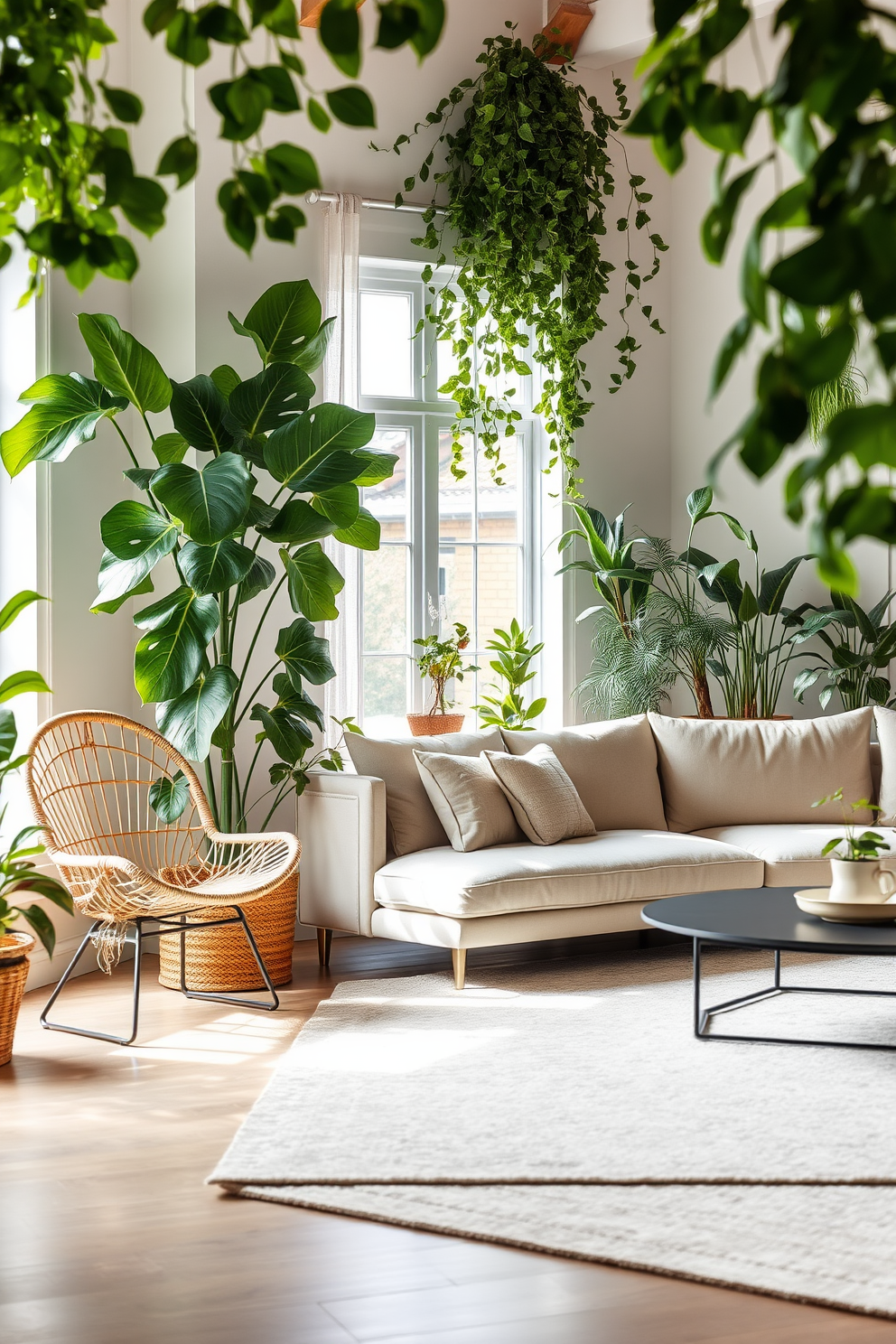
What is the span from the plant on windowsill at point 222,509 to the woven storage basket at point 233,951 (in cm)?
2

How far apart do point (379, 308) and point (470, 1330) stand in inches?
188

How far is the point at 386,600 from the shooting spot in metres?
6.20

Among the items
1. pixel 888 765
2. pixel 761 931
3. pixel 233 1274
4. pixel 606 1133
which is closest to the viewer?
pixel 233 1274

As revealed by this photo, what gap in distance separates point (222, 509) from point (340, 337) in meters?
1.69

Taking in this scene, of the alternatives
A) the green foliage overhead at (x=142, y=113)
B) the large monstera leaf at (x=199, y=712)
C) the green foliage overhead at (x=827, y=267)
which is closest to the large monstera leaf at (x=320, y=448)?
the large monstera leaf at (x=199, y=712)

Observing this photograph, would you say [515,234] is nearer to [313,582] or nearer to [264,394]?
[264,394]

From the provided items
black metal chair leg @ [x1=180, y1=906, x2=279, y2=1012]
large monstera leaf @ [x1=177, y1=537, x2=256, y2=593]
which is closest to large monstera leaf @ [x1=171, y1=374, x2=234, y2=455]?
large monstera leaf @ [x1=177, y1=537, x2=256, y2=593]

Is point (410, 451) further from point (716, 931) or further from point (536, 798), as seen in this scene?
point (716, 931)

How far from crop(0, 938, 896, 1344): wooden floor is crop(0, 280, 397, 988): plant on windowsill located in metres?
1.45

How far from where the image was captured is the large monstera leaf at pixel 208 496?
4.30 metres

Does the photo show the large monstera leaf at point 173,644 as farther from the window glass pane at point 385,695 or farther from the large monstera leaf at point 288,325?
the window glass pane at point 385,695

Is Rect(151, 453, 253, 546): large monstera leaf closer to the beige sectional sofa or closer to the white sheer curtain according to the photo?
the beige sectional sofa

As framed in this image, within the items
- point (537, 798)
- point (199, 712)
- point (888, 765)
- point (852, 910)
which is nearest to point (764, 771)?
point (888, 765)

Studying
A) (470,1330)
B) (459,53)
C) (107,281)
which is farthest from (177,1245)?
(459,53)
